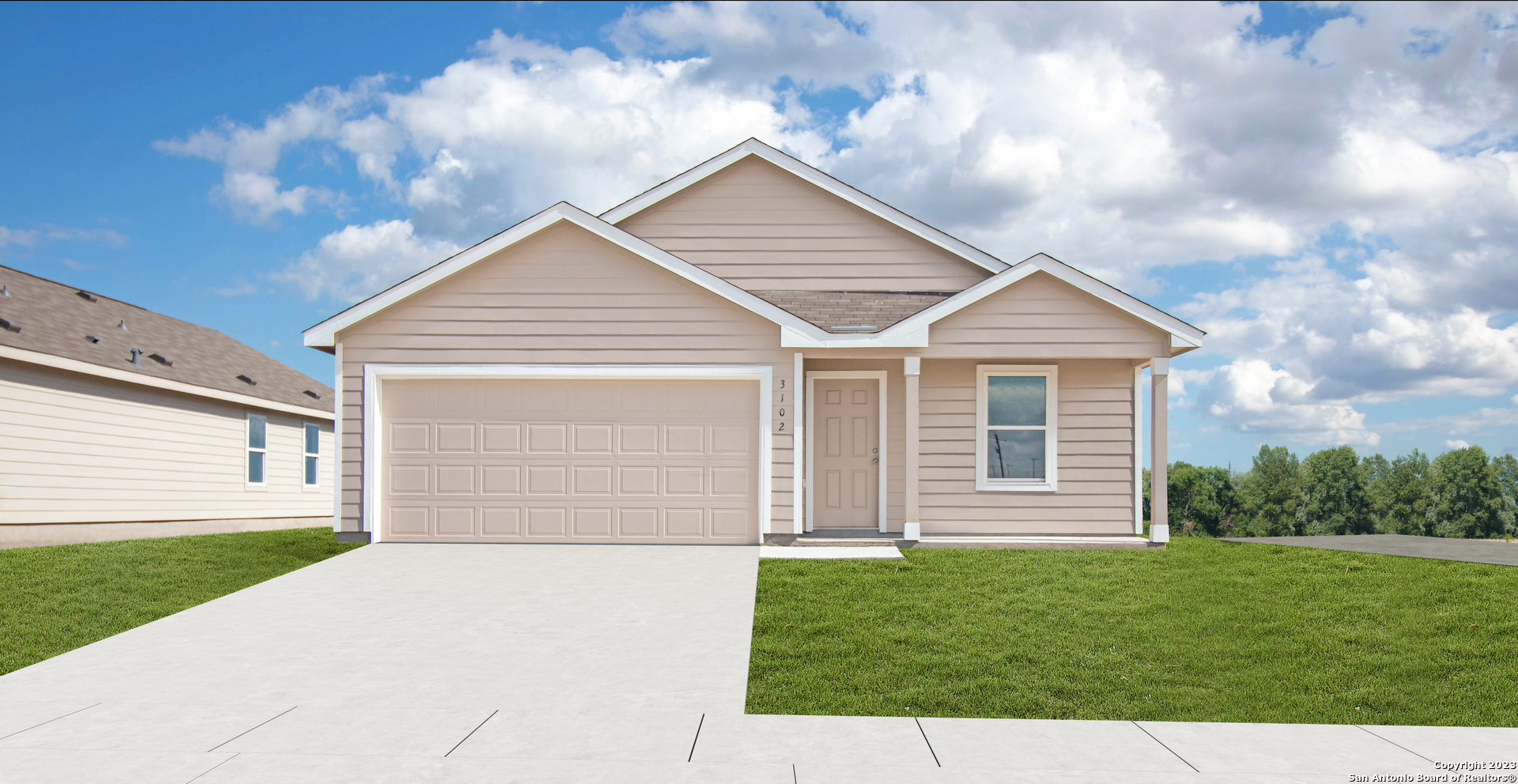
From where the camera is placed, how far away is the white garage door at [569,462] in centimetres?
1258

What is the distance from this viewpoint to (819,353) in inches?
503

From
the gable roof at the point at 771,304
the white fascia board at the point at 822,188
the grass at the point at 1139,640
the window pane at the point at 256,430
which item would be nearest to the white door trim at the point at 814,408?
the gable roof at the point at 771,304

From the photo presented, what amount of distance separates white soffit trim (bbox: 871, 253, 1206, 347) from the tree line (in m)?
59.7

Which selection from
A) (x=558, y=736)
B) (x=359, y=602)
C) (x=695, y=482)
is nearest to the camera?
(x=558, y=736)

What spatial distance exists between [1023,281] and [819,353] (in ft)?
9.31

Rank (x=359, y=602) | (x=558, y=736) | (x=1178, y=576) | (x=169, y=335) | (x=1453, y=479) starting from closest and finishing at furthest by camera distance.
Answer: (x=558, y=736) < (x=359, y=602) < (x=1178, y=576) < (x=169, y=335) < (x=1453, y=479)

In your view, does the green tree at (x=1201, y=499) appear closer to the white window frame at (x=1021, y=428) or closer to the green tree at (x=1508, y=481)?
the green tree at (x=1508, y=481)

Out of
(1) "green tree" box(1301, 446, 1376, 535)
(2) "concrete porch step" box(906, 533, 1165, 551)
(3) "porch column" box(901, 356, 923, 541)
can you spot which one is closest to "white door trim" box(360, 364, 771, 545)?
(3) "porch column" box(901, 356, 923, 541)

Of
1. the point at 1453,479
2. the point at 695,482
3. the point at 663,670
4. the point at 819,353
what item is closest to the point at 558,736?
the point at 663,670

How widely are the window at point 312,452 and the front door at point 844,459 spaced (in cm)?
1403

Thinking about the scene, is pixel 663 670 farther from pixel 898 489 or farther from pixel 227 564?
pixel 227 564

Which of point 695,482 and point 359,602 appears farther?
point 695,482

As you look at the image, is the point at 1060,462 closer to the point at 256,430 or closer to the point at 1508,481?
the point at 256,430

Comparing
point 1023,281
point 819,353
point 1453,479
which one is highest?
point 1023,281
